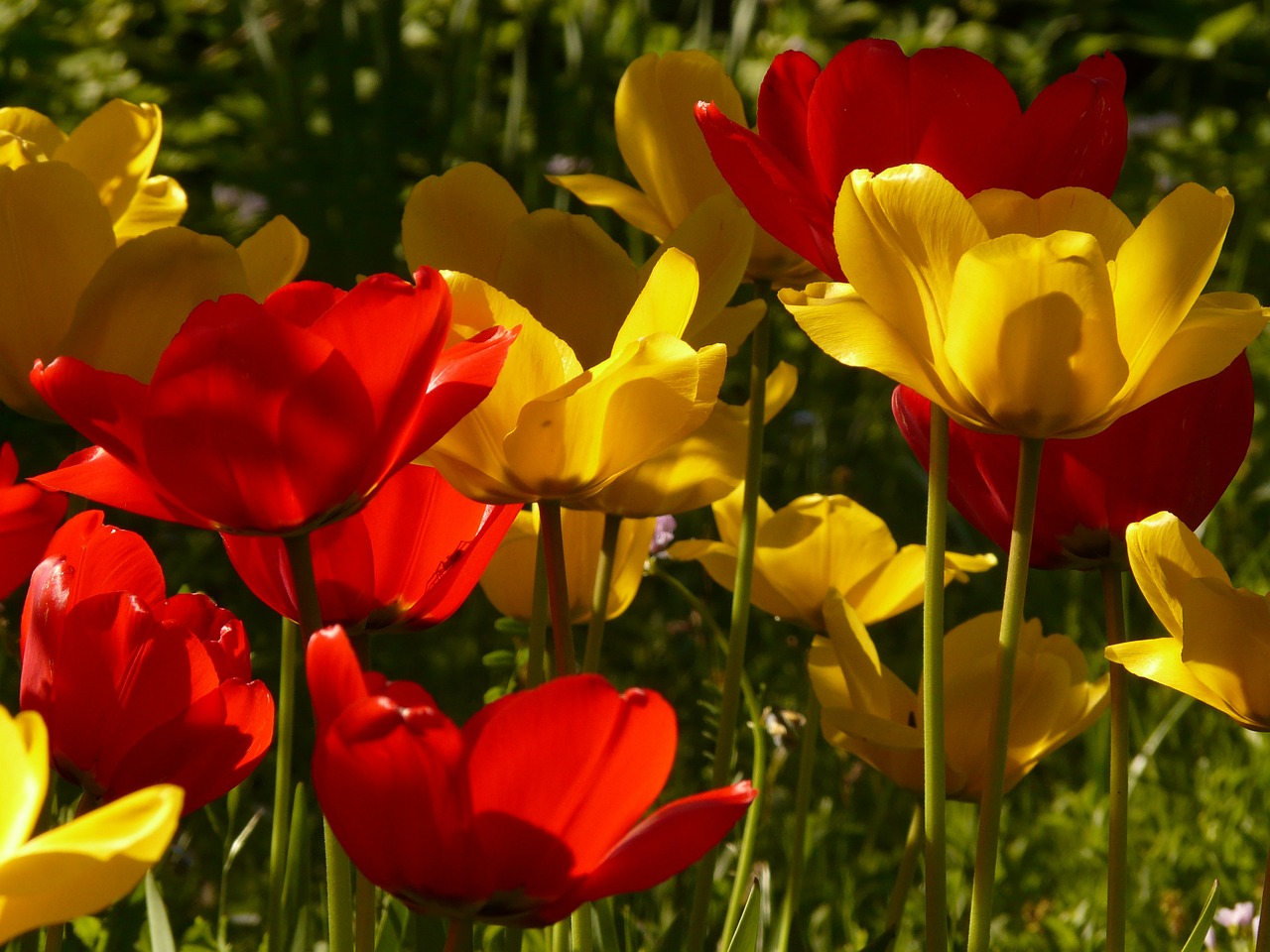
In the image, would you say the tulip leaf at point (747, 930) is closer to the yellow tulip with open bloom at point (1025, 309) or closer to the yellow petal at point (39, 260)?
the yellow tulip with open bloom at point (1025, 309)

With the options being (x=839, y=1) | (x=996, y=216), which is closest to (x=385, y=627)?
(x=996, y=216)

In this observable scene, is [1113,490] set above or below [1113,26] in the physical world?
above

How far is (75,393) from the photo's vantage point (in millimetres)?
477

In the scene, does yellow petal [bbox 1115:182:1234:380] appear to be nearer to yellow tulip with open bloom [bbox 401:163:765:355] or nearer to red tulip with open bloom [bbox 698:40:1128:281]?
red tulip with open bloom [bbox 698:40:1128:281]

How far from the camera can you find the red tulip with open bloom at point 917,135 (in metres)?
0.59

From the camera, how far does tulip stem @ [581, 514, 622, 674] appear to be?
70cm

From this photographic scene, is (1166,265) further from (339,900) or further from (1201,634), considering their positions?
(339,900)

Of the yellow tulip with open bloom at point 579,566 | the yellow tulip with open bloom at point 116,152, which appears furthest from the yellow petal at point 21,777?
the yellow tulip with open bloom at point 116,152

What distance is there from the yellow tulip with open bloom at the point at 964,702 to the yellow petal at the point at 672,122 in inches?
9.1

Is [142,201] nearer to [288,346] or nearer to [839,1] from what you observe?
[288,346]

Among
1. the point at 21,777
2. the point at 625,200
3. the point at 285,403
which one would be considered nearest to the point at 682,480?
the point at 625,200

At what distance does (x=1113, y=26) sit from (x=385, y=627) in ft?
14.1

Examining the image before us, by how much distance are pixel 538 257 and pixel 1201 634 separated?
33cm

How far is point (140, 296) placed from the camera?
2.17 ft
